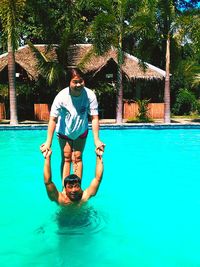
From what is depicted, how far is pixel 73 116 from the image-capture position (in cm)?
514

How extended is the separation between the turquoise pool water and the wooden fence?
11859 mm

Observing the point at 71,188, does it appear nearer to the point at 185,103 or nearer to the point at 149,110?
the point at 149,110

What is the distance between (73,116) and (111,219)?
1575 mm

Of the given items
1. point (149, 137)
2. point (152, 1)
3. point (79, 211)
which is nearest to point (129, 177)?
point (79, 211)

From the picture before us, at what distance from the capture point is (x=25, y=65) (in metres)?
22.1

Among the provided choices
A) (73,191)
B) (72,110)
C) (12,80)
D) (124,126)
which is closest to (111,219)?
(73,191)

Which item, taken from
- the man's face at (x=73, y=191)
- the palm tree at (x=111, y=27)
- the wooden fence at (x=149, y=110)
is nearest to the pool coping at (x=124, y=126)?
the palm tree at (x=111, y=27)

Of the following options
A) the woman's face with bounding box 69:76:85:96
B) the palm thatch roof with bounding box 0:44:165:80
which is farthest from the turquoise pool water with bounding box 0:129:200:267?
the palm thatch roof with bounding box 0:44:165:80

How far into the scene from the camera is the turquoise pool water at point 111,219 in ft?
14.3

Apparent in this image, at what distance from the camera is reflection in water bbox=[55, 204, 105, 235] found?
475 cm

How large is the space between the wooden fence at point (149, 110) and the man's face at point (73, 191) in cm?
1793

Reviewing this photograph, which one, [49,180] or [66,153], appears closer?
[49,180]

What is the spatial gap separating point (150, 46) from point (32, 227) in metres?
15.9

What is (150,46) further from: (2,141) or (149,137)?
(2,141)
